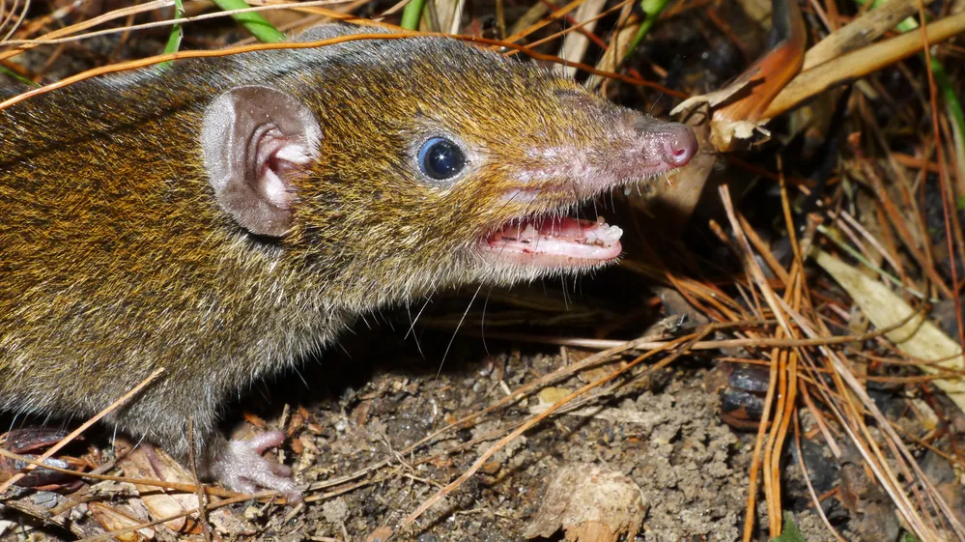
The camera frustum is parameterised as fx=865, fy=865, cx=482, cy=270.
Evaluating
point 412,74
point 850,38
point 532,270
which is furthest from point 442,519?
point 850,38

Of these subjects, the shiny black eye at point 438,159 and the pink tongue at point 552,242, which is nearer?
the shiny black eye at point 438,159

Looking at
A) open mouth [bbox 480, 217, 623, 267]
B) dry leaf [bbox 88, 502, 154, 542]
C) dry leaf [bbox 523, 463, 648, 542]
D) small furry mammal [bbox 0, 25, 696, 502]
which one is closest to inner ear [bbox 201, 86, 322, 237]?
small furry mammal [bbox 0, 25, 696, 502]

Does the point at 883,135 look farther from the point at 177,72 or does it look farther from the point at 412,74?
the point at 177,72

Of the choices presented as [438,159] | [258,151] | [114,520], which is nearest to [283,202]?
[258,151]

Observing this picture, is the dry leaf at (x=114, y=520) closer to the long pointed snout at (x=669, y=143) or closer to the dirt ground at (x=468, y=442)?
the dirt ground at (x=468, y=442)

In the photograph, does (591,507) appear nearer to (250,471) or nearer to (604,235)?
(604,235)

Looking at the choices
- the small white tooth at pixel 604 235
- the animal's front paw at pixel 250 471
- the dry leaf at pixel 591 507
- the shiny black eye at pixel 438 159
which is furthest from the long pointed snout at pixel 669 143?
the animal's front paw at pixel 250 471
